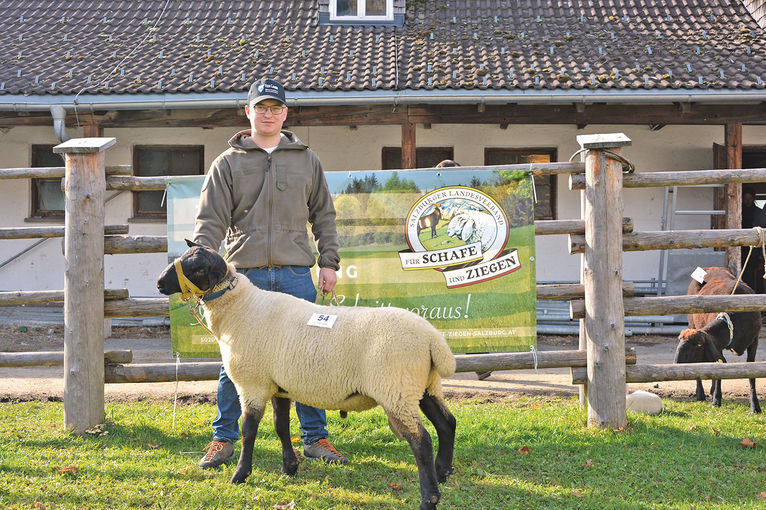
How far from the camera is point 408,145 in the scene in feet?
32.8

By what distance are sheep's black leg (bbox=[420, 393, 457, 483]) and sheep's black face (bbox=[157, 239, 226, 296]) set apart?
139 cm

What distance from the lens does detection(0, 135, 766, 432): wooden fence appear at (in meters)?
5.18

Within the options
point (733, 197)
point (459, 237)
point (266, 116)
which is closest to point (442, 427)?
point (459, 237)

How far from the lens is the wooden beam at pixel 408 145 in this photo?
995 centimetres

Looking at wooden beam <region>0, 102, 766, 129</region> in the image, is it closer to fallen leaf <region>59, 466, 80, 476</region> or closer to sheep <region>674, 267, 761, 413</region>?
sheep <region>674, 267, 761, 413</region>

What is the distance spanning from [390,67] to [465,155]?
7.09ft

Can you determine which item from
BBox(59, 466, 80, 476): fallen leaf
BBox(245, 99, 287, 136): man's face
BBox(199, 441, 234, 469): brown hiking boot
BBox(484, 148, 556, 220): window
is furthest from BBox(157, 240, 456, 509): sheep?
BBox(484, 148, 556, 220): window

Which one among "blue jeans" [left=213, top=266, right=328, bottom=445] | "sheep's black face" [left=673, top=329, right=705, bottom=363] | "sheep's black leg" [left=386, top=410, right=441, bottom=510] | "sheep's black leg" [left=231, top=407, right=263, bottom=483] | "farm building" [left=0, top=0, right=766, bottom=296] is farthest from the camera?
"farm building" [left=0, top=0, right=766, bottom=296]

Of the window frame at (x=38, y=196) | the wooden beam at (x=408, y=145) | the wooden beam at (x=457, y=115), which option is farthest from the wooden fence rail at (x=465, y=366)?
the window frame at (x=38, y=196)

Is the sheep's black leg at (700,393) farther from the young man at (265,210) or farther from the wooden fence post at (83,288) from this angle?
the wooden fence post at (83,288)

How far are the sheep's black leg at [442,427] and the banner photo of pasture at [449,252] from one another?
1411 millimetres

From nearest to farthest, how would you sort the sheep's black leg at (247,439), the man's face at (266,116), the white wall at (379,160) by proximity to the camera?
1. the sheep's black leg at (247,439)
2. the man's face at (266,116)
3. the white wall at (379,160)

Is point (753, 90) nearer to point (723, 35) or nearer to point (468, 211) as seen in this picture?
point (723, 35)

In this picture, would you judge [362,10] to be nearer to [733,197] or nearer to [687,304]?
[733,197]
